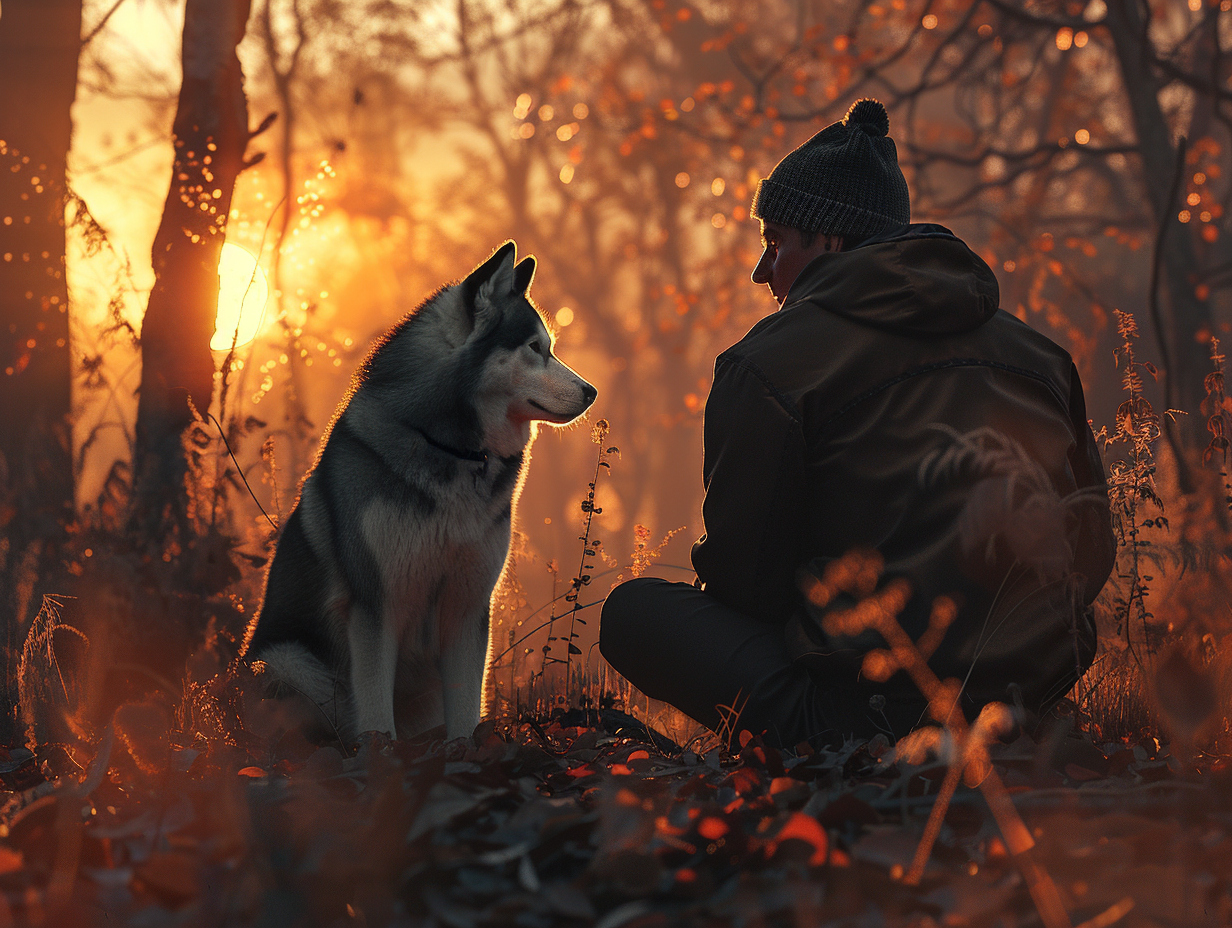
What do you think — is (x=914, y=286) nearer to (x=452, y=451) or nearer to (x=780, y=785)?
(x=780, y=785)

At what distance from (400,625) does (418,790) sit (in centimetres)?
151

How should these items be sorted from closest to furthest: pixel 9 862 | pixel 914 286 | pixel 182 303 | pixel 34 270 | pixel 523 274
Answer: pixel 9 862, pixel 914 286, pixel 523 274, pixel 182 303, pixel 34 270

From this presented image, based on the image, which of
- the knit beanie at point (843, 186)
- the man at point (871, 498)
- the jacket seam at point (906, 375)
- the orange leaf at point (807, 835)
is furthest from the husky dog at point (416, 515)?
the orange leaf at point (807, 835)

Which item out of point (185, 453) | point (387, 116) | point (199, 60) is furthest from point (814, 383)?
point (387, 116)

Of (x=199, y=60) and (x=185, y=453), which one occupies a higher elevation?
(x=199, y=60)

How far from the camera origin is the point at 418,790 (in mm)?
1873

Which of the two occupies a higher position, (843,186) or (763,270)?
(843,186)

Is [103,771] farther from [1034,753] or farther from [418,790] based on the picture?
[1034,753]

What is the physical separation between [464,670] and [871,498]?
167 cm

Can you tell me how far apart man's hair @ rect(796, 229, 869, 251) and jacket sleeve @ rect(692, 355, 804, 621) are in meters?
0.82

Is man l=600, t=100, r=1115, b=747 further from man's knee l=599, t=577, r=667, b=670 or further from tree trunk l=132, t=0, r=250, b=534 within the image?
tree trunk l=132, t=0, r=250, b=534

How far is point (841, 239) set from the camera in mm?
3271

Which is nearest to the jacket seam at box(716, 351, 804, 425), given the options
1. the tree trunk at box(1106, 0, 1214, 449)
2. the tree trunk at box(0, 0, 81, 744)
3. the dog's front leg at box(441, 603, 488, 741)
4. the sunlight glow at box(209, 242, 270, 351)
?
the dog's front leg at box(441, 603, 488, 741)

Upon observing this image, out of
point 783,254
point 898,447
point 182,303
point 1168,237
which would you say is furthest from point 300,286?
point 1168,237
